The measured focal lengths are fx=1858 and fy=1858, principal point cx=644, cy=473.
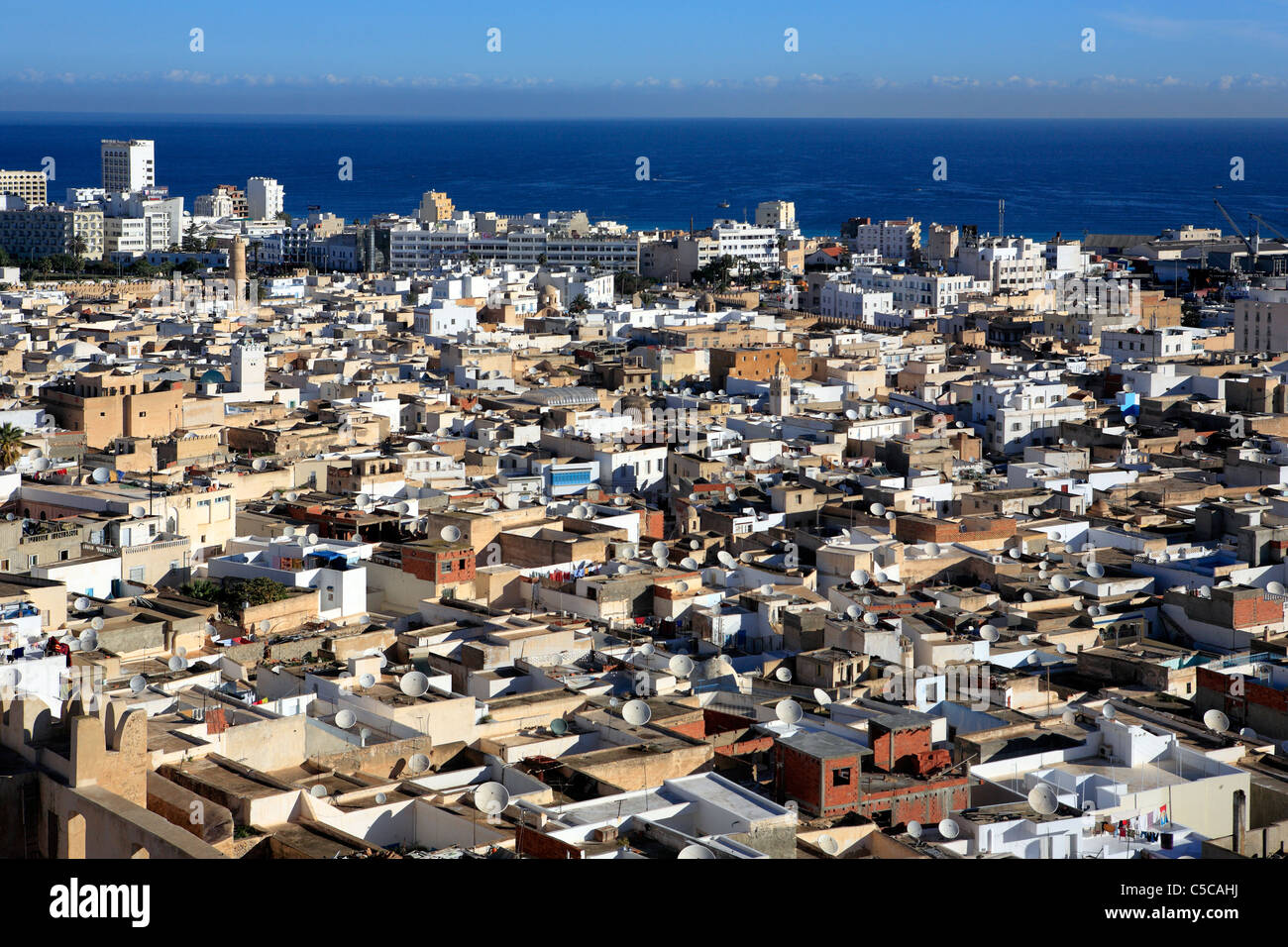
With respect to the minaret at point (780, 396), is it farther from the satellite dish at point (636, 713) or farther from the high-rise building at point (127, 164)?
the high-rise building at point (127, 164)

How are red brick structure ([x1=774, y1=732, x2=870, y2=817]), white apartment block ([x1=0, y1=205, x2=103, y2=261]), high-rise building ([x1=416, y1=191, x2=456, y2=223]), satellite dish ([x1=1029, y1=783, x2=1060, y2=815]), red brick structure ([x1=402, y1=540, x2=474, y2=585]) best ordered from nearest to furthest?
satellite dish ([x1=1029, y1=783, x2=1060, y2=815]) < red brick structure ([x1=774, y1=732, x2=870, y2=817]) < red brick structure ([x1=402, y1=540, x2=474, y2=585]) < white apartment block ([x1=0, y1=205, x2=103, y2=261]) < high-rise building ([x1=416, y1=191, x2=456, y2=223])

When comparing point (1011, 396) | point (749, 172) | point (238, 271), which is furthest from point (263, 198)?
point (1011, 396)

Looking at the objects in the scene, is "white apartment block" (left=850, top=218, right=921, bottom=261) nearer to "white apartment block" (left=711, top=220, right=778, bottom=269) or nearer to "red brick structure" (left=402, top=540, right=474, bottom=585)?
"white apartment block" (left=711, top=220, right=778, bottom=269)

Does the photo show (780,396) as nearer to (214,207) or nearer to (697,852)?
(697,852)

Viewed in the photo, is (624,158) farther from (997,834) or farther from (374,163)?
(997,834)

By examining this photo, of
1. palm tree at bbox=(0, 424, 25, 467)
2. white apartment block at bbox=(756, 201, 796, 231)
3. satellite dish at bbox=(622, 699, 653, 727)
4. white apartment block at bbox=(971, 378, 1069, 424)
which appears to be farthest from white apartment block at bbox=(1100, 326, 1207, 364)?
white apartment block at bbox=(756, 201, 796, 231)
